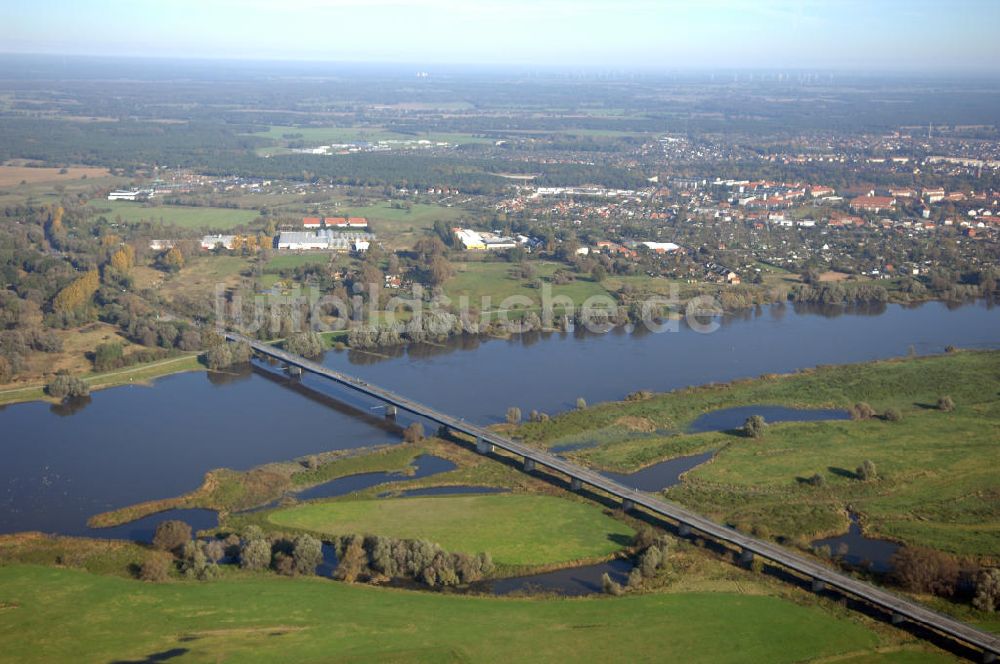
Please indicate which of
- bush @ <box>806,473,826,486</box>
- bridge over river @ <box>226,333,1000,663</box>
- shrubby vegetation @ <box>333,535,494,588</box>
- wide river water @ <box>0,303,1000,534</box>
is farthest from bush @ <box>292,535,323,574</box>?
bush @ <box>806,473,826,486</box>

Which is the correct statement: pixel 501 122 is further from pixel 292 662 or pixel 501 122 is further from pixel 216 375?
pixel 292 662

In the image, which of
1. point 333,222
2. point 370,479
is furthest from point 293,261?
point 370,479

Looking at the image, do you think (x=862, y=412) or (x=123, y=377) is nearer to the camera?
(x=862, y=412)

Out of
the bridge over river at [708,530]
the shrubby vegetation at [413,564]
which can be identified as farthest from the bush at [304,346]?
→ the shrubby vegetation at [413,564]

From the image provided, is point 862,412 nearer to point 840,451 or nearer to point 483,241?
point 840,451

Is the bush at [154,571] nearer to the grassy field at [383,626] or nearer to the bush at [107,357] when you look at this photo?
the grassy field at [383,626]

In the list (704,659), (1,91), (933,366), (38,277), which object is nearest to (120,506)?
(704,659)
